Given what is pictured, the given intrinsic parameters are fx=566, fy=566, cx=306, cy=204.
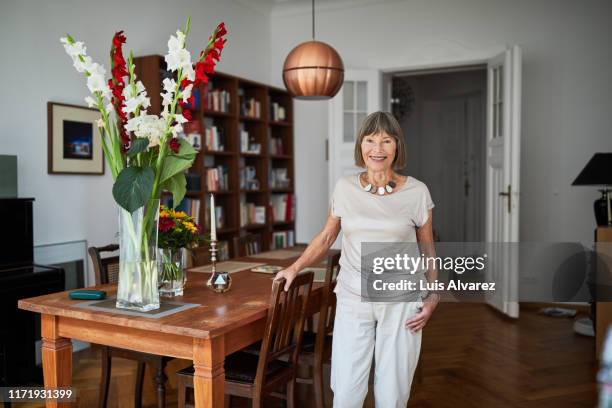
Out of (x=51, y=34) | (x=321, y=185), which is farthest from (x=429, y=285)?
(x=321, y=185)

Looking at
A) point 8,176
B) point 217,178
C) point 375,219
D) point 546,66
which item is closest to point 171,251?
point 375,219

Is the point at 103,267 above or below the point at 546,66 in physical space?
below

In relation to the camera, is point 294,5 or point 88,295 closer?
point 88,295

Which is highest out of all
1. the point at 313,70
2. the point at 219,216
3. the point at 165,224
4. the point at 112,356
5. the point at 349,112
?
the point at 349,112

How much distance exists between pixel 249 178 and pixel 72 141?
225 cm

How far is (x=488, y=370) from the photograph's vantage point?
368 cm

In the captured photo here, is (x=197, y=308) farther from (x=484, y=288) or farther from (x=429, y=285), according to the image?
(x=484, y=288)

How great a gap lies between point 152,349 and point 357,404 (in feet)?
2.54

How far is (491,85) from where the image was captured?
17.8 ft

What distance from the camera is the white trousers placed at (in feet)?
6.36

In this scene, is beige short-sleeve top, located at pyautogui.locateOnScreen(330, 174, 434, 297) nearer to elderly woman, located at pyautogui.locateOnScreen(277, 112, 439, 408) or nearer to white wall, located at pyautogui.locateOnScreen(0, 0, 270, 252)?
elderly woman, located at pyautogui.locateOnScreen(277, 112, 439, 408)

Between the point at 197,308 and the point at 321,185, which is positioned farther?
the point at 321,185

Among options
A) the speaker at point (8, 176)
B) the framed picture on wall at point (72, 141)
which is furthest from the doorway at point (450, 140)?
the speaker at point (8, 176)

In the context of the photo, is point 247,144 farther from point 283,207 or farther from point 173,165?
point 173,165
